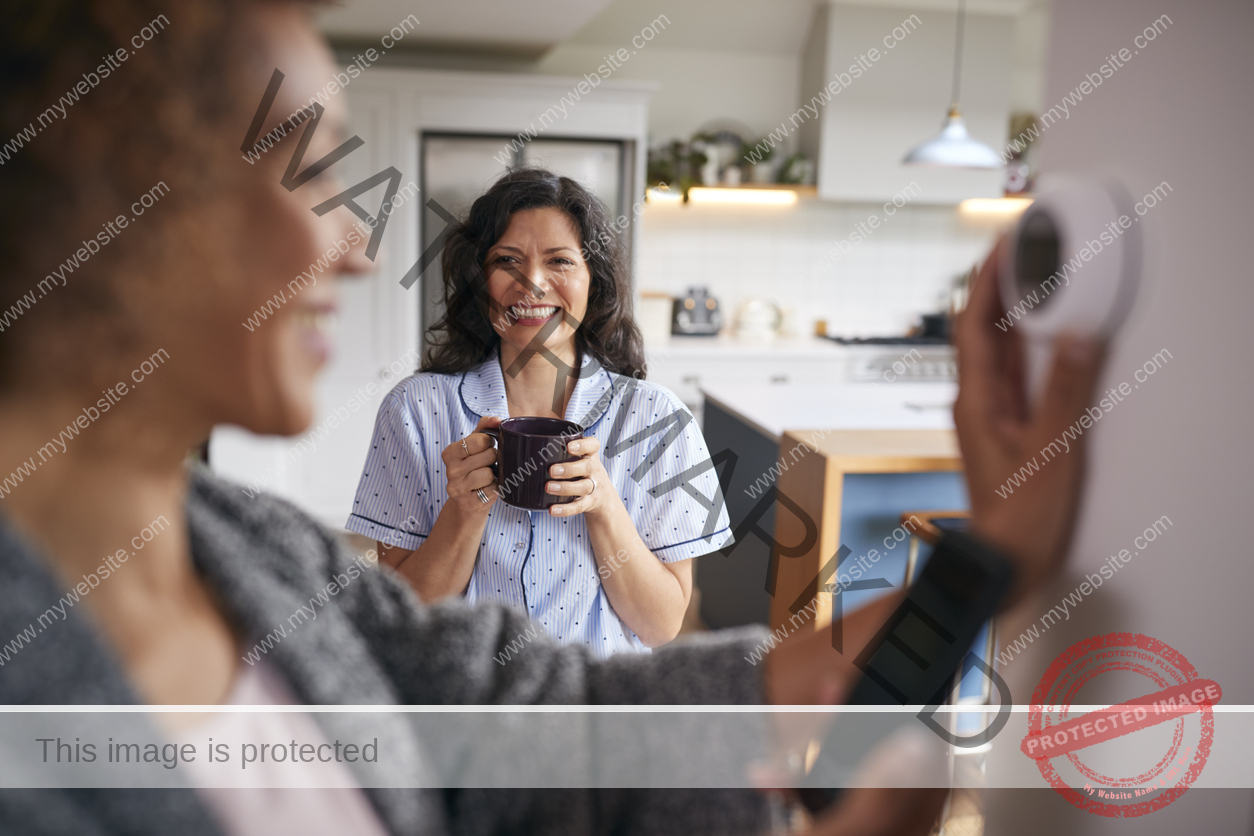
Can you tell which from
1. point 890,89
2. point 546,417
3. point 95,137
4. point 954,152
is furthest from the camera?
point 890,89

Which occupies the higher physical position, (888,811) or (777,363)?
(888,811)

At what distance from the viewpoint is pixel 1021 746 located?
48cm

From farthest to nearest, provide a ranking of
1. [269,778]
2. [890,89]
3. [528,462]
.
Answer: [890,89], [528,462], [269,778]

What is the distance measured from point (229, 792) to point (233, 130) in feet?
0.82

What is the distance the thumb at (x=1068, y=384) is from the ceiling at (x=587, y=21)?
9.01 ft

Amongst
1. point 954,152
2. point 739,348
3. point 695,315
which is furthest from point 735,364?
point 954,152

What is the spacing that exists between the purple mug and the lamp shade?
2.20 meters

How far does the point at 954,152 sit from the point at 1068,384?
2.65 meters

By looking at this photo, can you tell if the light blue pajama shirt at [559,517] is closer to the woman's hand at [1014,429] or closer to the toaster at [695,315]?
the woman's hand at [1014,429]

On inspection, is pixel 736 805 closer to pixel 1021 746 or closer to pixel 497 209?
pixel 1021 746

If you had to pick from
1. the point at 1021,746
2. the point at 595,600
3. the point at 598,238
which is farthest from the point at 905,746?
the point at 598,238

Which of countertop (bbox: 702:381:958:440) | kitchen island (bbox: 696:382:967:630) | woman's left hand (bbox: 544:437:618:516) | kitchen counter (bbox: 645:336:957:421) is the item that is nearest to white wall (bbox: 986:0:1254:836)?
woman's left hand (bbox: 544:437:618:516)

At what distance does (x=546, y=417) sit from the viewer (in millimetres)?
974

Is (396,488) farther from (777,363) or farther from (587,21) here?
(777,363)
